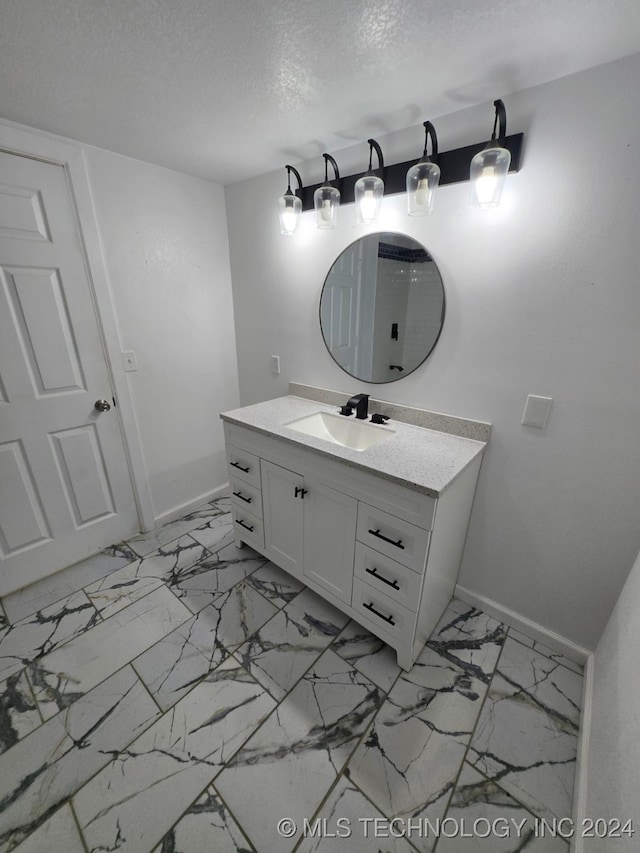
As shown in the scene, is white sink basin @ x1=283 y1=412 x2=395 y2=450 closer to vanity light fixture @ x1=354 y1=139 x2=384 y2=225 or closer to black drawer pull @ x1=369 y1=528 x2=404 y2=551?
black drawer pull @ x1=369 y1=528 x2=404 y2=551

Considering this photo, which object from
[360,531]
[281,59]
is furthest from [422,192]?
[360,531]

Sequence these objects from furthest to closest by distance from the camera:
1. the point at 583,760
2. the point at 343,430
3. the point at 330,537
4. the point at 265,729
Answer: the point at 343,430
the point at 330,537
the point at 265,729
the point at 583,760

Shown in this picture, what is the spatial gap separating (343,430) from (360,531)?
59 cm

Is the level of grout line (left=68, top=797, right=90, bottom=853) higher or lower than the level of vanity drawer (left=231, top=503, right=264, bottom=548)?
lower

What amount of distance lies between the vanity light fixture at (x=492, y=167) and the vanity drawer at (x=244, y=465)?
1.41 m

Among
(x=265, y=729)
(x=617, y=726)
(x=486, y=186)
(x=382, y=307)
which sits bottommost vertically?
(x=265, y=729)

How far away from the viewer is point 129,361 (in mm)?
1889

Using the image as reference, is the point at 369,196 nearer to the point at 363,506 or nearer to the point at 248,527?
the point at 363,506

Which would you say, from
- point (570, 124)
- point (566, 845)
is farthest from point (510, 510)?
point (570, 124)

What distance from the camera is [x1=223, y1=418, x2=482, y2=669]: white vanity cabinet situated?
→ 121cm

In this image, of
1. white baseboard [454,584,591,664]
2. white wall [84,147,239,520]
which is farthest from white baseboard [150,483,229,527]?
white baseboard [454,584,591,664]

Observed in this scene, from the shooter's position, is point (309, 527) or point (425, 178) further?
point (309, 527)

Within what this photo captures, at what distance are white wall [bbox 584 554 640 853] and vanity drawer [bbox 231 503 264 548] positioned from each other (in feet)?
4.80

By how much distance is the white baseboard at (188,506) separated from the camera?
2.26 meters
